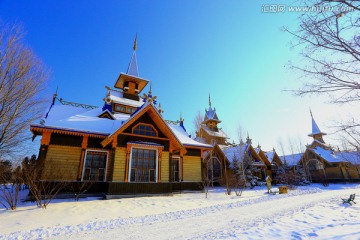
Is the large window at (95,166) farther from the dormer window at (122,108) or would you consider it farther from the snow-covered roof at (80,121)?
the dormer window at (122,108)

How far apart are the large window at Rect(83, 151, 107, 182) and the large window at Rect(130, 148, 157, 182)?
7.39ft

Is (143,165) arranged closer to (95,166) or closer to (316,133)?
(95,166)

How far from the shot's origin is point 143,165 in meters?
13.1

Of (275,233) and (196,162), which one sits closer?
(275,233)

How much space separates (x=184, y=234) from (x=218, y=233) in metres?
0.92

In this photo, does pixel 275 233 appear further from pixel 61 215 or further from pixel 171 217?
pixel 61 215

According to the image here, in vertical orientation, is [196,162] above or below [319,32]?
below

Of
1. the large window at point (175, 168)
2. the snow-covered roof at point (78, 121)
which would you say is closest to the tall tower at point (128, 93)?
the snow-covered roof at point (78, 121)

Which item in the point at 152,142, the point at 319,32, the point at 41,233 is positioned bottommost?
the point at 41,233

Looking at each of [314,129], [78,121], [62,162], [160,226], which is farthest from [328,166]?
[62,162]

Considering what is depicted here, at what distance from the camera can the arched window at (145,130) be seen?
13.7 metres

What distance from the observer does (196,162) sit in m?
17.1

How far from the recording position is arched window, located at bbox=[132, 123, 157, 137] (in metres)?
13.7

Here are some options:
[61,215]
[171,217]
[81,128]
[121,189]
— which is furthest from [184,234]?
[81,128]
